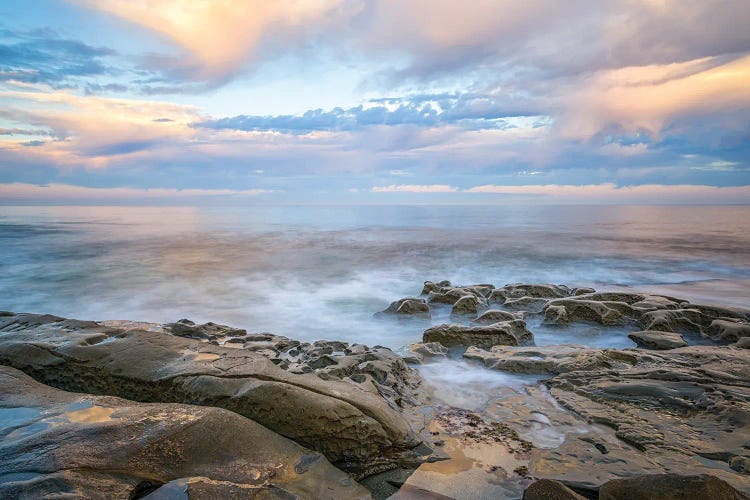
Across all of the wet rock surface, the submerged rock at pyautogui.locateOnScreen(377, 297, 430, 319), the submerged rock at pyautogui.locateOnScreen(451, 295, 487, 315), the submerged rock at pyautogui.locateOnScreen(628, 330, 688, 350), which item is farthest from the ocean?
the wet rock surface

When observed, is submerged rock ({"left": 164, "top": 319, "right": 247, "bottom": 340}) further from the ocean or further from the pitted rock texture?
the pitted rock texture

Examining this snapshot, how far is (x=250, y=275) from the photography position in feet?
58.9

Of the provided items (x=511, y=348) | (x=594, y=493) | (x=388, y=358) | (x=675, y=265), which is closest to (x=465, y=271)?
(x=675, y=265)

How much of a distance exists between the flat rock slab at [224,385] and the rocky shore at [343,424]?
0.01m

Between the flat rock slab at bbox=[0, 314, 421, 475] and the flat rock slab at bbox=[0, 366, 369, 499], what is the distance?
0.74 feet

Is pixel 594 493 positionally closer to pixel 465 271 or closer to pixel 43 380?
pixel 43 380

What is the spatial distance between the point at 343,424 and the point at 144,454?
1.46 meters

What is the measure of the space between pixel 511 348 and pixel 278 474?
16.8ft

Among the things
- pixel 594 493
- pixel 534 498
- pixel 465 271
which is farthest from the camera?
pixel 465 271

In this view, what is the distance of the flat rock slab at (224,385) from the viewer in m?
3.52

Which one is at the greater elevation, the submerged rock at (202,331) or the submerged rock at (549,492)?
the submerged rock at (549,492)

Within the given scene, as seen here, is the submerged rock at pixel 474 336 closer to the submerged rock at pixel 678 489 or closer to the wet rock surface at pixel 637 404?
the wet rock surface at pixel 637 404

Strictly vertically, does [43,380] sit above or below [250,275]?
above

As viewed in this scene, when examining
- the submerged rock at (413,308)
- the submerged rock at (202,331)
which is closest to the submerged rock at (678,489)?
the submerged rock at (202,331)
